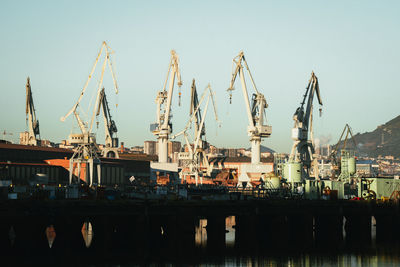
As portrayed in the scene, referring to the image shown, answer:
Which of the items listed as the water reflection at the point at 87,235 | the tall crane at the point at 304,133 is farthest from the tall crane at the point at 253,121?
the water reflection at the point at 87,235

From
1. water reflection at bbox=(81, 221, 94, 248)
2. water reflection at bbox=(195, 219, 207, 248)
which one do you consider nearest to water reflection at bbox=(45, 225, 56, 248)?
water reflection at bbox=(81, 221, 94, 248)

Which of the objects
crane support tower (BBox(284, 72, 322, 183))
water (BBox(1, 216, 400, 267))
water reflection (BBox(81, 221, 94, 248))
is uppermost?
crane support tower (BBox(284, 72, 322, 183))

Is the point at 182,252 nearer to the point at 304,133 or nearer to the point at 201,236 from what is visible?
the point at 201,236

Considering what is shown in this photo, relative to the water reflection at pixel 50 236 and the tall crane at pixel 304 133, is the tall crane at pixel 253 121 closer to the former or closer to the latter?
the tall crane at pixel 304 133

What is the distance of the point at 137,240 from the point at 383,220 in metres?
46.0

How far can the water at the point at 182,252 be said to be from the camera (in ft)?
260

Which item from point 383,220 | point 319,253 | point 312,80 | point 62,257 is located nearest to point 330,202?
point 383,220

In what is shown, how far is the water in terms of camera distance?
79375 mm

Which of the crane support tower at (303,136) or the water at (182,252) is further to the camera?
the crane support tower at (303,136)

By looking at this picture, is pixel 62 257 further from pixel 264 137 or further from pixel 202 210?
pixel 264 137

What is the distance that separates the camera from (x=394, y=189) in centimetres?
12531

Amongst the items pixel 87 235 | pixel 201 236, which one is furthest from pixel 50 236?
pixel 201 236

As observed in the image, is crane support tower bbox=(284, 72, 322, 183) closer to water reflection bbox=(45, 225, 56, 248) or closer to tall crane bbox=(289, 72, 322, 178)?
tall crane bbox=(289, 72, 322, 178)

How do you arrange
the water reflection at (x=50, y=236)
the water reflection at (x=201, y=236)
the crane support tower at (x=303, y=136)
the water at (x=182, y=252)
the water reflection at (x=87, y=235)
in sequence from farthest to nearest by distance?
the crane support tower at (x=303, y=136), the water reflection at (x=87, y=235), the water reflection at (x=50, y=236), the water reflection at (x=201, y=236), the water at (x=182, y=252)
